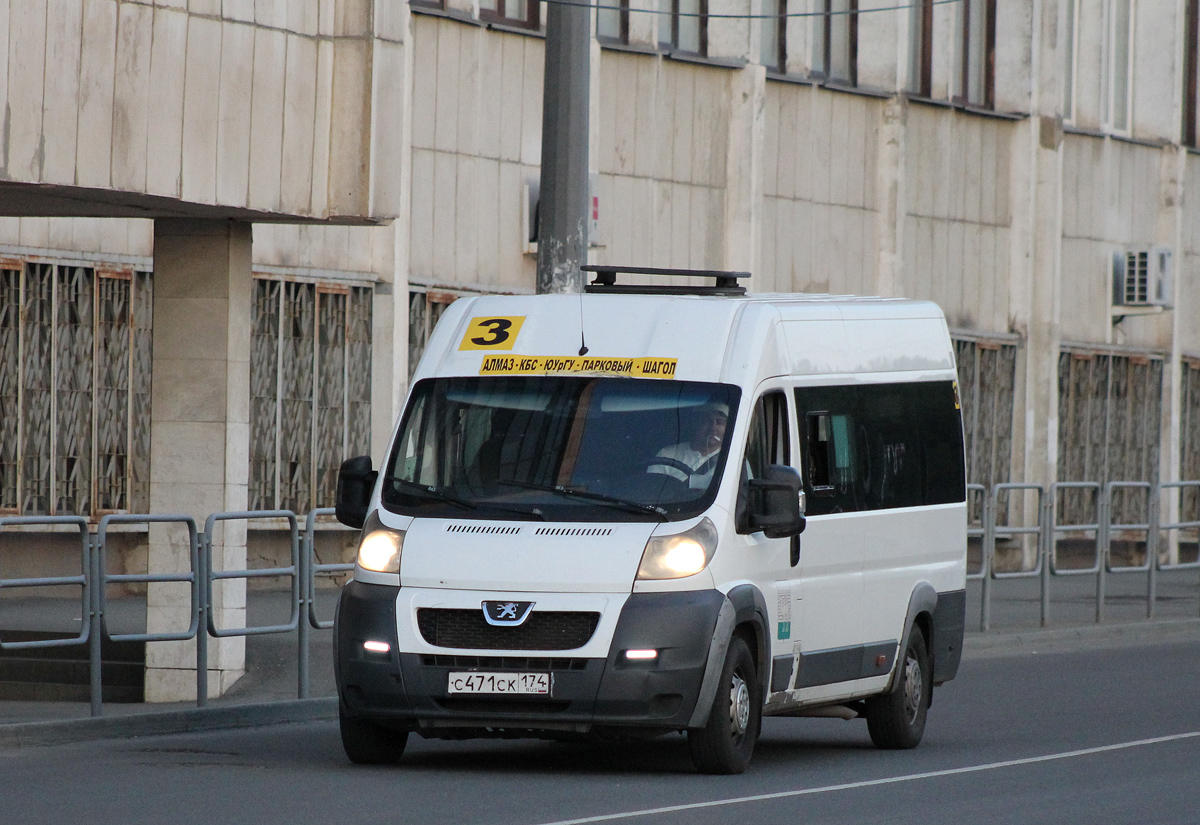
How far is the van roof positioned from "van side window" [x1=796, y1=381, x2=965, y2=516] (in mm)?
287

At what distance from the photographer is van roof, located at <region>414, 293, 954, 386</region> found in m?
11.3

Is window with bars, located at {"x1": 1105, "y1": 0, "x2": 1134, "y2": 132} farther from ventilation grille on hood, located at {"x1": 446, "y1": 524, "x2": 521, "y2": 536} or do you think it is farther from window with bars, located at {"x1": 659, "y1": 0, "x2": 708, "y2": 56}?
ventilation grille on hood, located at {"x1": 446, "y1": 524, "x2": 521, "y2": 536}

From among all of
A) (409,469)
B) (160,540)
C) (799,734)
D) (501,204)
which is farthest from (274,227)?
(409,469)

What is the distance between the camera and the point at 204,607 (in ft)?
45.3

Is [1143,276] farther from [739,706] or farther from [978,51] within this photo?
[739,706]

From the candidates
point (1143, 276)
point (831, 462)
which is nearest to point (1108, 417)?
point (1143, 276)

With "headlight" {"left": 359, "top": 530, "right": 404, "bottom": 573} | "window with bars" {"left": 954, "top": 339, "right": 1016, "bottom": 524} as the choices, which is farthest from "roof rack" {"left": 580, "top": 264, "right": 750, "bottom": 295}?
"window with bars" {"left": 954, "top": 339, "right": 1016, "bottom": 524}

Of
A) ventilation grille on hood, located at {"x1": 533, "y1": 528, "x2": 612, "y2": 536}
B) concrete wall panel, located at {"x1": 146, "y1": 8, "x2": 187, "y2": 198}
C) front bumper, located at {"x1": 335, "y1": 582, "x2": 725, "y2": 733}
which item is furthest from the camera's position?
concrete wall panel, located at {"x1": 146, "y1": 8, "x2": 187, "y2": 198}

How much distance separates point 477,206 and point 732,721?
1424 cm

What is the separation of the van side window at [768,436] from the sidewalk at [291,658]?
3869 millimetres

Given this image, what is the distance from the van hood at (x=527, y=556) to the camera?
10414 millimetres

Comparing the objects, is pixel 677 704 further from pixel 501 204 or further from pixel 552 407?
pixel 501 204

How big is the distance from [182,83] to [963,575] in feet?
18.3

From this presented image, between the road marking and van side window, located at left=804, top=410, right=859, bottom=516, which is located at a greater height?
van side window, located at left=804, top=410, right=859, bottom=516
